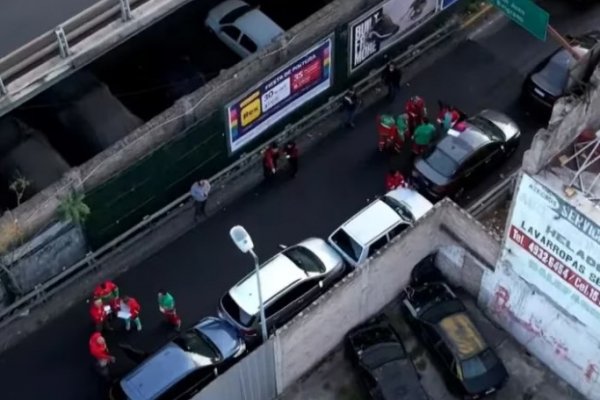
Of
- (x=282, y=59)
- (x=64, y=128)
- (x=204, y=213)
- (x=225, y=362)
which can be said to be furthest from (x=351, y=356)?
(x=64, y=128)

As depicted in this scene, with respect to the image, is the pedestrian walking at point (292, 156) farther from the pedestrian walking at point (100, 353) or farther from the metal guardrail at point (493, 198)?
the pedestrian walking at point (100, 353)

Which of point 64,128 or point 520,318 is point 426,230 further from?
point 64,128

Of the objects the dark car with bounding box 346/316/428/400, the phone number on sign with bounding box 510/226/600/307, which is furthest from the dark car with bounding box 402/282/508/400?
the phone number on sign with bounding box 510/226/600/307

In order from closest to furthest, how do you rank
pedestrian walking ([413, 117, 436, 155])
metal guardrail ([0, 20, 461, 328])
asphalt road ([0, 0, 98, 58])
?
asphalt road ([0, 0, 98, 58]) → metal guardrail ([0, 20, 461, 328]) → pedestrian walking ([413, 117, 436, 155])

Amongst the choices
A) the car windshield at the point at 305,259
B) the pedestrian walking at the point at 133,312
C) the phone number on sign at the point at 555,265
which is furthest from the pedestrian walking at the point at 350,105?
the pedestrian walking at the point at 133,312

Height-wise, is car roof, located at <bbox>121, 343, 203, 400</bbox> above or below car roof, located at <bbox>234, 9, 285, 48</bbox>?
below

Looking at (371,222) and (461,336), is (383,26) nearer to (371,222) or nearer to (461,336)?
(371,222)

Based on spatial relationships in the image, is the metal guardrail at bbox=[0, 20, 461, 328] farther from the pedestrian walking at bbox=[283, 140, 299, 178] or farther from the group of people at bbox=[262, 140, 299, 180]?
the pedestrian walking at bbox=[283, 140, 299, 178]
